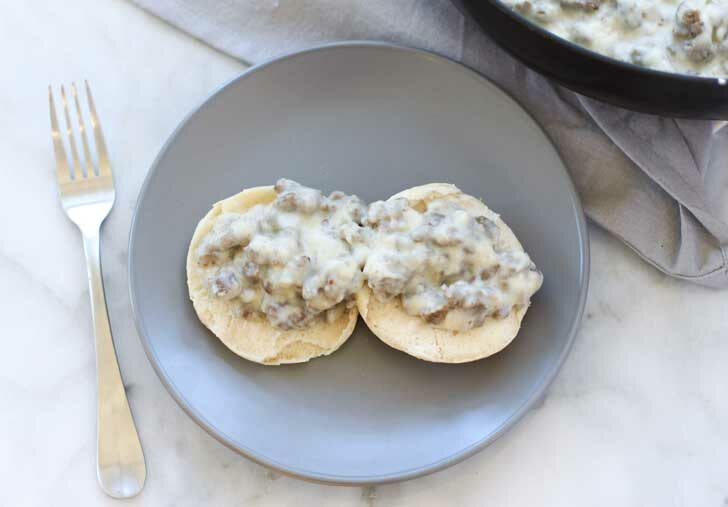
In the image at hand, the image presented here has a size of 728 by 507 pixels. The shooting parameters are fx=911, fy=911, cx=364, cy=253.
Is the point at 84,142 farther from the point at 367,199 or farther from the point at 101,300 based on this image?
the point at 367,199

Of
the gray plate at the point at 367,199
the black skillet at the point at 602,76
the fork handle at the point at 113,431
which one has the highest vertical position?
the black skillet at the point at 602,76

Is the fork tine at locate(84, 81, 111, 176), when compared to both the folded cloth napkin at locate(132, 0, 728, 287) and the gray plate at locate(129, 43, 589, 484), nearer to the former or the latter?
the gray plate at locate(129, 43, 589, 484)

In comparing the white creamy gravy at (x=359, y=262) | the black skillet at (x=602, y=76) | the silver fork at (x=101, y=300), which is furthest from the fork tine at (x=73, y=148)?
the black skillet at (x=602, y=76)

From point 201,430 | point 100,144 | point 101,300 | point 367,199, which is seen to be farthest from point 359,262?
point 100,144

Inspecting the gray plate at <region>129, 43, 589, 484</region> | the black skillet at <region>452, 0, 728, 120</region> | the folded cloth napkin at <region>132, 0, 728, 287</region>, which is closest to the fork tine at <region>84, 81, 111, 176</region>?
the gray plate at <region>129, 43, 589, 484</region>

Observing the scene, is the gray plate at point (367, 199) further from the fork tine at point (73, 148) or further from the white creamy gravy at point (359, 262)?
the fork tine at point (73, 148)

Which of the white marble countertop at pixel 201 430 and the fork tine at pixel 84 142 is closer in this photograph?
the white marble countertop at pixel 201 430
